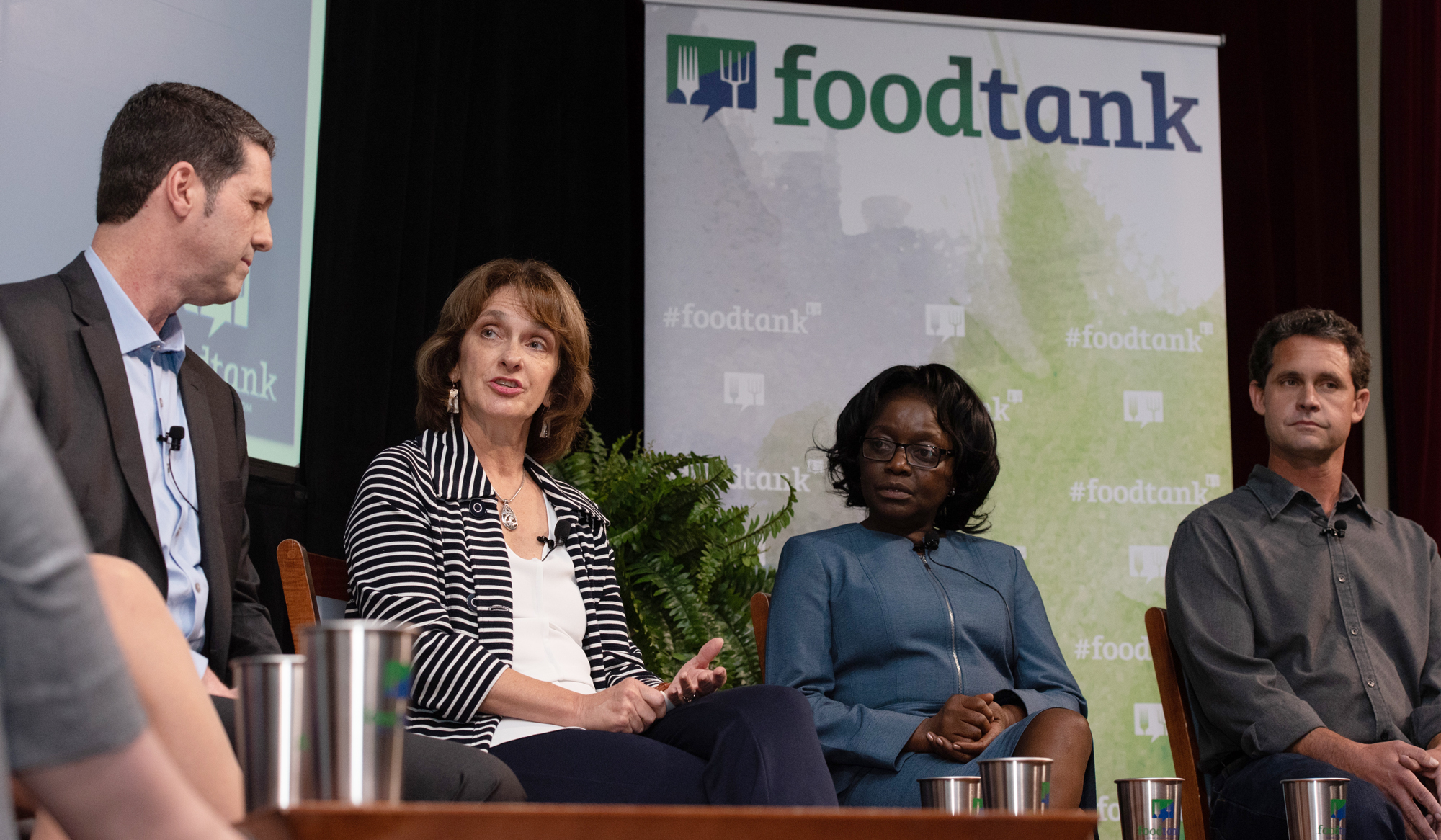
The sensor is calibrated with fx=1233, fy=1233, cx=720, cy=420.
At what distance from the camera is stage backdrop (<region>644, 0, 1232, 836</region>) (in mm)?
3730

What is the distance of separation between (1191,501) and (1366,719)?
1492mm

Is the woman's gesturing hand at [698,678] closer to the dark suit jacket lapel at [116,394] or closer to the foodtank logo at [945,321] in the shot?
the dark suit jacket lapel at [116,394]

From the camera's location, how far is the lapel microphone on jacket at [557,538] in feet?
7.16

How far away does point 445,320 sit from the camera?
91.6 inches

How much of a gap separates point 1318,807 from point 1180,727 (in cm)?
86

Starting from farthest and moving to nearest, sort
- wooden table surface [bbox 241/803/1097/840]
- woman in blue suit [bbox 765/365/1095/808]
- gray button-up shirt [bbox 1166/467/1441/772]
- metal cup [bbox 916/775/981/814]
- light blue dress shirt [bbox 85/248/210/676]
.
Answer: gray button-up shirt [bbox 1166/467/1441/772]
woman in blue suit [bbox 765/365/1095/808]
light blue dress shirt [bbox 85/248/210/676]
metal cup [bbox 916/775/981/814]
wooden table surface [bbox 241/803/1097/840]

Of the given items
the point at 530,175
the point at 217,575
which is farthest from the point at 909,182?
the point at 217,575

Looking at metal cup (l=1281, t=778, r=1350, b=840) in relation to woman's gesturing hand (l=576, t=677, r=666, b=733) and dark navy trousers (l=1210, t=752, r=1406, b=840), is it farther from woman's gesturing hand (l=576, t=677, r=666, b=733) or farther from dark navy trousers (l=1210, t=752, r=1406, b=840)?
woman's gesturing hand (l=576, t=677, r=666, b=733)

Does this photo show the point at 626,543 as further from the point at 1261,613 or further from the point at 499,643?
the point at 1261,613

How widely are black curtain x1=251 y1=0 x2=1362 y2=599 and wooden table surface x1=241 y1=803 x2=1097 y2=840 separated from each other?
2.38m

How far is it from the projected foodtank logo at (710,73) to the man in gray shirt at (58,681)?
3.47m

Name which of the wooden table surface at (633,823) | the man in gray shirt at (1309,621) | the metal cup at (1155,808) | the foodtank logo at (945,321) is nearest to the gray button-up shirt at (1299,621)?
the man in gray shirt at (1309,621)

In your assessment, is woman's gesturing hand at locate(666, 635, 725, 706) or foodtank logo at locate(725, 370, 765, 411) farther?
foodtank logo at locate(725, 370, 765, 411)

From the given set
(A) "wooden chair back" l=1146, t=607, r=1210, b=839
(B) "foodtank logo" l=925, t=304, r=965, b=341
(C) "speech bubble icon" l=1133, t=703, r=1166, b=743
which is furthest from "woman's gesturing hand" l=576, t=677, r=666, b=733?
(C) "speech bubble icon" l=1133, t=703, r=1166, b=743
